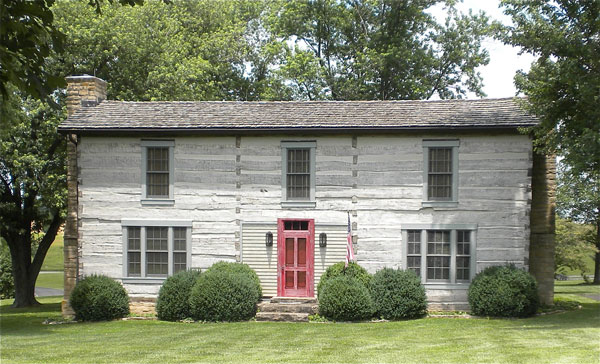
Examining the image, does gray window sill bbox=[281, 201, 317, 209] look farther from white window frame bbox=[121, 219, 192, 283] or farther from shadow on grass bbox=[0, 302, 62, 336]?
shadow on grass bbox=[0, 302, 62, 336]

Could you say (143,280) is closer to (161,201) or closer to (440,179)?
(161,201)

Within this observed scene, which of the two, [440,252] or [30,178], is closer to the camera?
[440,252]

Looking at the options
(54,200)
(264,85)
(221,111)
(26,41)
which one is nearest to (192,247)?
(221,111)

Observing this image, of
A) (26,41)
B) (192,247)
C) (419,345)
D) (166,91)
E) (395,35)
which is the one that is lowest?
(419,345)

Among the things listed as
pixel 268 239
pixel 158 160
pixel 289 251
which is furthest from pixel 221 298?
pixel 158 160

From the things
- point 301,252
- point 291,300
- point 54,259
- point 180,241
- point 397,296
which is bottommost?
point 54,259

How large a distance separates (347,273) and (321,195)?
2.77 m

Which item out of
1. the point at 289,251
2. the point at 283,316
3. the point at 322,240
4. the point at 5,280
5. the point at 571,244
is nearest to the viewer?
the point at 283,316

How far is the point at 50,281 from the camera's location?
187ft

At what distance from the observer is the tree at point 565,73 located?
19172 millimetres

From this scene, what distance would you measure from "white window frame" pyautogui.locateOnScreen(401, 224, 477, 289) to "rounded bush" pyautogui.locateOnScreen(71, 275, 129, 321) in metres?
8.99

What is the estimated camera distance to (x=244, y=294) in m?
20.5

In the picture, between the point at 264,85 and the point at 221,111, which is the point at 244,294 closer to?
the point at 221,111

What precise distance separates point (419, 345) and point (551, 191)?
1009 centimetres
